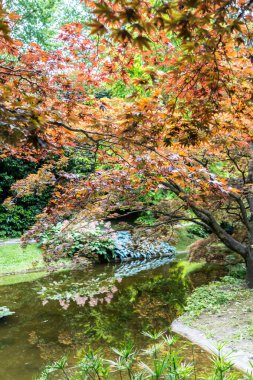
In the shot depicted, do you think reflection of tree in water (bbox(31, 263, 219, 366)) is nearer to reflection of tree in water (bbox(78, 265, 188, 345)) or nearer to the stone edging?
reflection of tree in water (bbox(78, 265, 188, 345))

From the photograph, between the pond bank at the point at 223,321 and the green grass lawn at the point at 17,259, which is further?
the green grass lawn at the point at 17,259

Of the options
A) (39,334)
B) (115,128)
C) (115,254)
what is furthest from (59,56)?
(115,254)

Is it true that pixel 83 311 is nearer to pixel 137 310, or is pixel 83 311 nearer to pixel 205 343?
pixel 137 310

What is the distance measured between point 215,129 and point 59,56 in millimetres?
2060

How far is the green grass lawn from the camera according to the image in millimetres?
10688

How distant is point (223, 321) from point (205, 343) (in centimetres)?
77

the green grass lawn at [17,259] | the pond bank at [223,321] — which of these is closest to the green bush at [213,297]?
the pond bank at [223,321]

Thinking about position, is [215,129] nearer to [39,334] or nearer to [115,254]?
[39,334]

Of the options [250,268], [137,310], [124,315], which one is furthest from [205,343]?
[250,268]

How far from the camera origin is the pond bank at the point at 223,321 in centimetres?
427

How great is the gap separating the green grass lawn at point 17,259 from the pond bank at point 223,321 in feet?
19.1

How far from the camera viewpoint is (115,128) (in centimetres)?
333

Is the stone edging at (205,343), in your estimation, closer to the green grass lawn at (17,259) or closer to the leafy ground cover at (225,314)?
the leafy ground cover at (225,314)

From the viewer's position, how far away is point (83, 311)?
660cm
